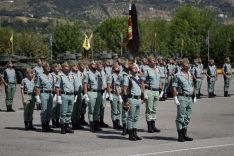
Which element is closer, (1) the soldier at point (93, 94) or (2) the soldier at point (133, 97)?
(2) the soldier at point (133, 97)

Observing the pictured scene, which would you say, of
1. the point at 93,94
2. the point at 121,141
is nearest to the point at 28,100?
the point at 93,94

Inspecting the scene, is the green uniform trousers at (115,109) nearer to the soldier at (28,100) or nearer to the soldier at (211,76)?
the soldier at (28,100)

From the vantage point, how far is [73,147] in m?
15.3

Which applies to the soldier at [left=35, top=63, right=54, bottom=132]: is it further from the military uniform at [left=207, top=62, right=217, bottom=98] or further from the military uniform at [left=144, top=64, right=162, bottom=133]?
the military uniform at [left=207, top=62, right=217, bottom=98]

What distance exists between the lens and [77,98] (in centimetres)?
1934

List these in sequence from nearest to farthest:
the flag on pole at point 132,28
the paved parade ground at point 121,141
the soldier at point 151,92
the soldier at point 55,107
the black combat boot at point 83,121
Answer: the paved parade ground at point 121,141 → the soldier at point 151,92 → the soldier at point 55,107 → the black combat boot at point 83,121 → the flag on pole at point 132,28

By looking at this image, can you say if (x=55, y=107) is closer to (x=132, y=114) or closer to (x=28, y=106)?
(x=28, y=106)

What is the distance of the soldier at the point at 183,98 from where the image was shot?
52.7ft

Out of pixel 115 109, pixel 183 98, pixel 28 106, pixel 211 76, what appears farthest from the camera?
pixel 211 76

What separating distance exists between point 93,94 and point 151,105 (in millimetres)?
1705

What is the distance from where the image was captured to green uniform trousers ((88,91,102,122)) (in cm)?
1861

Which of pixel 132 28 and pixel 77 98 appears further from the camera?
pixel 132 28

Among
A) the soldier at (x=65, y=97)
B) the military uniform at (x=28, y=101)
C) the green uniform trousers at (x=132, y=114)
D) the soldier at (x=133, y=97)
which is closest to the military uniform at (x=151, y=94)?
the soldier at (x=133, y=97)

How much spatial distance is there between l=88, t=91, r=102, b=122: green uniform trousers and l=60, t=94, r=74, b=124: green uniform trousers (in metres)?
0.76
